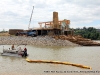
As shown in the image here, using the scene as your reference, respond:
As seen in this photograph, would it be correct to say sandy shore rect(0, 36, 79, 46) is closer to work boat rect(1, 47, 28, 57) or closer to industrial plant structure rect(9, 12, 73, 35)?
industrial plant structure rect(9, 12, 73, 35)

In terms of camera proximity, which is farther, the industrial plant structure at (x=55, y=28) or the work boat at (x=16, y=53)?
the industrial plant structure at (x=55, y=28)

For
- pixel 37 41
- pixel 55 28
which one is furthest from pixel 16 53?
pixel 55 28

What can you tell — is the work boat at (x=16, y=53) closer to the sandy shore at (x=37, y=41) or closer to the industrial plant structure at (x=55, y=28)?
the sandy shore at (x=37, y=41)

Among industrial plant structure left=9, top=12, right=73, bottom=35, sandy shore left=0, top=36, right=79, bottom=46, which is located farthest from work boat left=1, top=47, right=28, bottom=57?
industrial plant structure left=9, top=12, right=73, bottom=35

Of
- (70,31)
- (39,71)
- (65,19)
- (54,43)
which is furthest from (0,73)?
(65,19)

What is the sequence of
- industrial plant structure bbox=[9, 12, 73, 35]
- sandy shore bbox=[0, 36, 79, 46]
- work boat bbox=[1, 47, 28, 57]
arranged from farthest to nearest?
industrial plant structure bbox=[9, 12, 73, 35] < sandy shore bbox=[0, 36, 79, 46] < work boat bbox=[1, 47, 28, 57]

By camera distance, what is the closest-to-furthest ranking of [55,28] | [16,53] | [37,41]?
[16,53], [37,41], [55,28]

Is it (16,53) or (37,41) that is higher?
(37,41)

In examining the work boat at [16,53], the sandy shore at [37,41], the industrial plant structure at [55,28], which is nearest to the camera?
the work boat at [16,53]

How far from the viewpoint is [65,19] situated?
6744 centimetres

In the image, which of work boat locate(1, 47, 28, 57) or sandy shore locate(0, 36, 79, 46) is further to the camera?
sandy shore locate(0, 36, 79, 46)

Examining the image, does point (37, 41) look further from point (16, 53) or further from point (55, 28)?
point (16, 53)

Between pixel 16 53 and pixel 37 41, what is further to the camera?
pixel 37 41

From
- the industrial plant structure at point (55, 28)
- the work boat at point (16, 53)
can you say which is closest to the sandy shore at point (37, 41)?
the industrial plant structure at point (55, 28)
